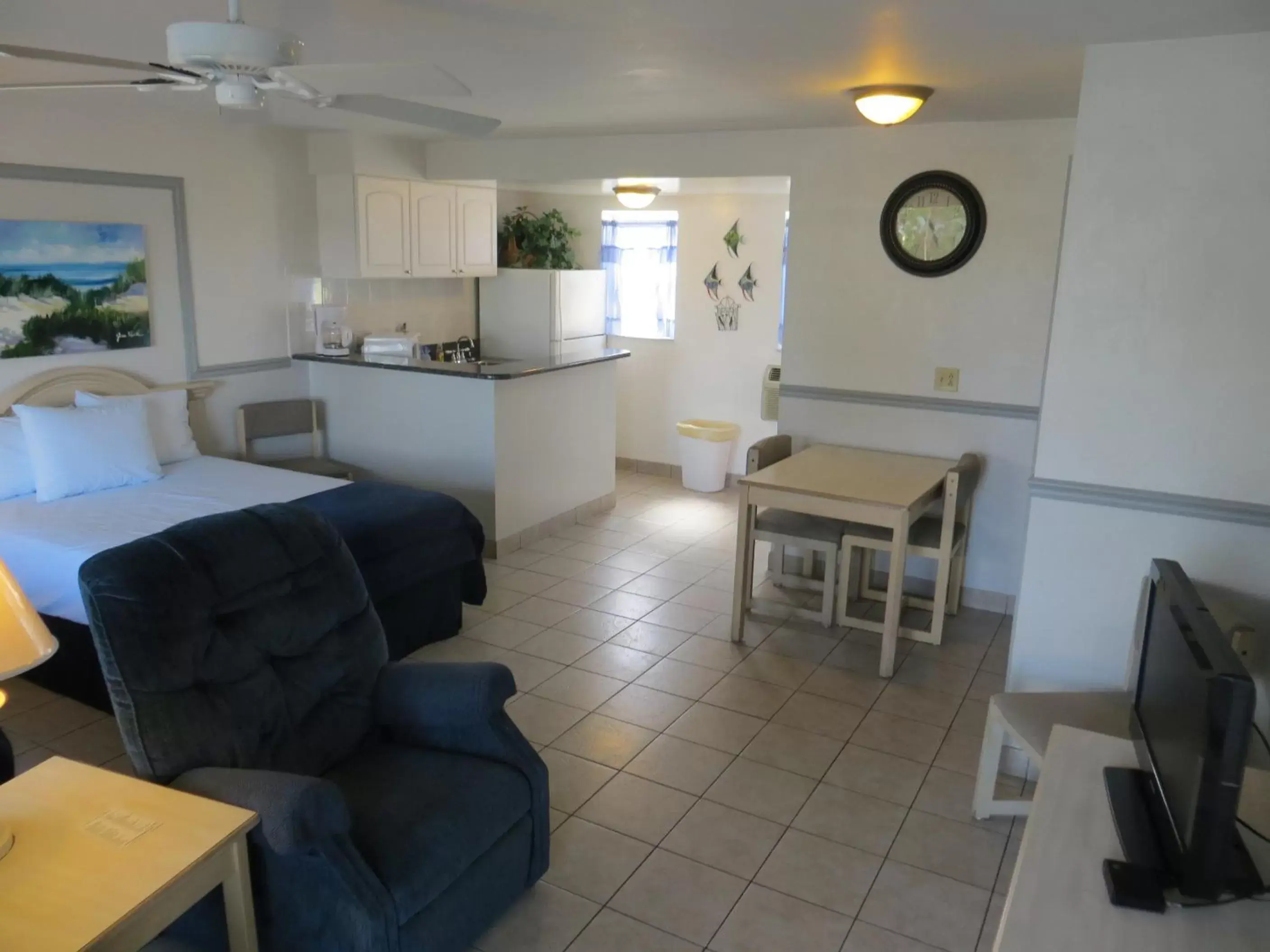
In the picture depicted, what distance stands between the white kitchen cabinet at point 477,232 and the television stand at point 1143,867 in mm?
5238

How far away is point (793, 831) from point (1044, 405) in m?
1.51

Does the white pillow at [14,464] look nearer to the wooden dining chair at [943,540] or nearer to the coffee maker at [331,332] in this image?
the coffee maker at [331,332]

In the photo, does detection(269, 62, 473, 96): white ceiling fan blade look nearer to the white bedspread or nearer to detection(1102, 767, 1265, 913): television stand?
the white bedspread

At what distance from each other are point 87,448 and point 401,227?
2322mm

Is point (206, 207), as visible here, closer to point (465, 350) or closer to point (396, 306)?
point (396, 306)

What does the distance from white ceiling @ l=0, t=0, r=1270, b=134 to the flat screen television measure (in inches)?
58.7

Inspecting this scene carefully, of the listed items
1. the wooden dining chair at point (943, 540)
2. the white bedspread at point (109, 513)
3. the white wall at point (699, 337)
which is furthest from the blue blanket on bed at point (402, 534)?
the white wall at point (699, 337)

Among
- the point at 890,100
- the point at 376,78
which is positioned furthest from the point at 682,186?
the point at 376,78

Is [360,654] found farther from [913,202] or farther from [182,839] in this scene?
[913,202]

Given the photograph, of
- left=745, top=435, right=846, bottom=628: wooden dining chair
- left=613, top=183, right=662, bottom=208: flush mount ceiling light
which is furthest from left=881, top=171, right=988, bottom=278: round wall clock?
left=613, top=183, right=662, bottom=208: flush mount ceiling light

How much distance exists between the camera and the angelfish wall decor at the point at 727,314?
665 cm

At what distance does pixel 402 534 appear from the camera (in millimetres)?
3809

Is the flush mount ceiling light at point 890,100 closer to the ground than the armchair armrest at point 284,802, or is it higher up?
higher up

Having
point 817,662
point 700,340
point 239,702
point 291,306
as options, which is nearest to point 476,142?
point 291,306
